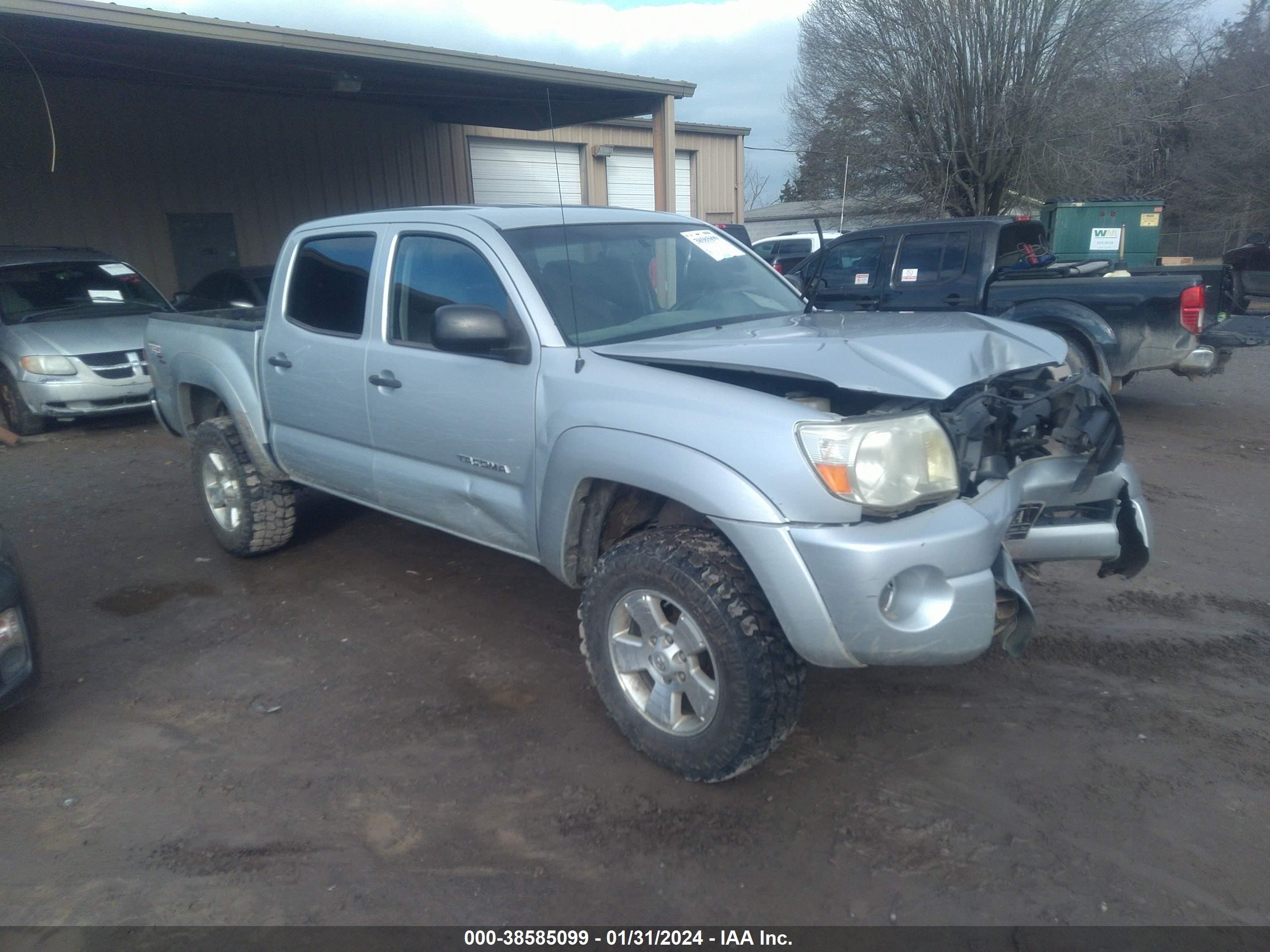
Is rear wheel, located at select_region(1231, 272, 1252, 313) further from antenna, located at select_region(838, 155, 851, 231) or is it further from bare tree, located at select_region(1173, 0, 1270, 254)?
bare tree, located at select_region(1173, 0, 1270, 254)

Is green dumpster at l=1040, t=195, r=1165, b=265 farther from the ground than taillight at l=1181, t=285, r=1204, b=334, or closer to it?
farther from the ground

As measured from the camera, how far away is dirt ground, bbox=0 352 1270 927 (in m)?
2.66

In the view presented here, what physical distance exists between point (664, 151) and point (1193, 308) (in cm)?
737

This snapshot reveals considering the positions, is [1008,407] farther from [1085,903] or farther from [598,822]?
[598,822]

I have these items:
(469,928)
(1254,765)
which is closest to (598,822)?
(469,928)

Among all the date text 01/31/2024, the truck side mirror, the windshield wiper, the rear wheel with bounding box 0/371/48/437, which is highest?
the truck side mirror

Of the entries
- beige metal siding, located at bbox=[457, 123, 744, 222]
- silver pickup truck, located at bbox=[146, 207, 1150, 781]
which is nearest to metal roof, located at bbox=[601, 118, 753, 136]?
beige metal siding, located at bbox=[457, 123, 744, 222]

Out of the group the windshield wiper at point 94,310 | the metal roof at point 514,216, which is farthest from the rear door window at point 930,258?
the windshield wiper at point 94,310

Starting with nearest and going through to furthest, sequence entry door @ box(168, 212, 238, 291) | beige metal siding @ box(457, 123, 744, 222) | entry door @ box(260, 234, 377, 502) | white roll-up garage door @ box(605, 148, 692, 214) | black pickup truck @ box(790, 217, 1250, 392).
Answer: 1. entry door @ box(260, 234, 377, 502)
2. black pickup truck @ box(790, 217, 1250, 392)
3. entry door @ box(168, 212, 238, 291)
4. beige metal siding @ box(457, 123, 744, 222)
5. white roll-up garage door @ box(605, 148, 692, 214)

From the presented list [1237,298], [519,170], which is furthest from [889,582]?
[519,170]

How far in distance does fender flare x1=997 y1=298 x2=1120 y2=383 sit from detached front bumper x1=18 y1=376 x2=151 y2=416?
28.0 feet

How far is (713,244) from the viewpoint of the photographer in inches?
178

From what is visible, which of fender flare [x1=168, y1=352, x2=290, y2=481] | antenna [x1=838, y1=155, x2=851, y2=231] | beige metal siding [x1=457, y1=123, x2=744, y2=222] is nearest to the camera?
fender flare [x1=168, y1=352, x2=290, y2=481]

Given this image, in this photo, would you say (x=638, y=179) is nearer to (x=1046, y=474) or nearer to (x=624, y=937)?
(x=1046, y=474)
